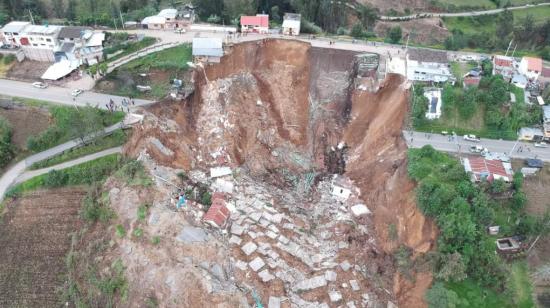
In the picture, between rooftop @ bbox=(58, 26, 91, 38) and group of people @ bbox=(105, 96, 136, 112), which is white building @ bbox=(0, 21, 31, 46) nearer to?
rooftop @ bbox=(58, 26, 91, 38)

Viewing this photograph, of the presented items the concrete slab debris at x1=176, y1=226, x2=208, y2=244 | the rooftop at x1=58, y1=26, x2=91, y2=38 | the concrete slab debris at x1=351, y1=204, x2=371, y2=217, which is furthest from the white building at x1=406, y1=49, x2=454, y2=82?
the rooftop at x1=58, y1=26, x2=91, y2=38

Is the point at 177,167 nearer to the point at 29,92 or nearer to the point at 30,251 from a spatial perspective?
the point at 30,251

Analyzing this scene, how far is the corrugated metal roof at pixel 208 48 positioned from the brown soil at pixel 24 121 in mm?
19533

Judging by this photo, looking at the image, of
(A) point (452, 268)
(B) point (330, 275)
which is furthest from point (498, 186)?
(B) point (330, 275)

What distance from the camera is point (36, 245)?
124ft

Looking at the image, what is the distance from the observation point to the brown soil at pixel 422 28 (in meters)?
77.3

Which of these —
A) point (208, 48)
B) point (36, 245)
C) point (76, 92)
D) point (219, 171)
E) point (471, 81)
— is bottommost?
point (36, 245)

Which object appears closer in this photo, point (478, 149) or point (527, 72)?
point (478, 149)

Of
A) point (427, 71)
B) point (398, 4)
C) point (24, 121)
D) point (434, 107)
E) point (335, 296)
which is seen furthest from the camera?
point (398, 4)

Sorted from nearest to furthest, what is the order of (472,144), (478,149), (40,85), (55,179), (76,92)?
(478,149) → (55,179) → (472,144) → (76,92) → (40,85)

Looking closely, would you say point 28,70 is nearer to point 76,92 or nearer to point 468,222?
point 76,92

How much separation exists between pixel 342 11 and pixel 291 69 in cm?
2572

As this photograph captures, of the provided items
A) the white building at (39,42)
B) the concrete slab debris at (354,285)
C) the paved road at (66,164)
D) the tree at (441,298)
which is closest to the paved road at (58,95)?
the white building at (39,42)

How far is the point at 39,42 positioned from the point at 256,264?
140 feet
